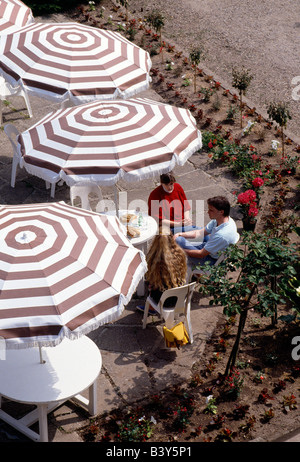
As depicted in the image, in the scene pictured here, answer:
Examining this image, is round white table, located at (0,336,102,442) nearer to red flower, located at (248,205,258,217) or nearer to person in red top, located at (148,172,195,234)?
person in red top, located at (148,172,195,234)

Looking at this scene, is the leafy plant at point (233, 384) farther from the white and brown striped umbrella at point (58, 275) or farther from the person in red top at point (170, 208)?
the person in red top at point (170, 208)

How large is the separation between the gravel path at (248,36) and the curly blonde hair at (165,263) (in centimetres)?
554

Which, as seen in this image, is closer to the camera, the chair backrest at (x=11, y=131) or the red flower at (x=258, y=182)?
the red flower at (x=258, y=182)

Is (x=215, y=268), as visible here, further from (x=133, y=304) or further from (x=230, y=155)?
(x=230, y=155)

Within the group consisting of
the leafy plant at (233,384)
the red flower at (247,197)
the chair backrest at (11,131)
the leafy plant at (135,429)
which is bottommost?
the leafy plant at (135,429)

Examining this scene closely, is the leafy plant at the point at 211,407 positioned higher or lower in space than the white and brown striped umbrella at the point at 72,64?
lower

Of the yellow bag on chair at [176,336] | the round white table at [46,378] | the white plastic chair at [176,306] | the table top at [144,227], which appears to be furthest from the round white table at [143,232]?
the round white table at [46,378]

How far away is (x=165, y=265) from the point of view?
7.19 metres

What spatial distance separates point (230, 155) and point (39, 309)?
6.33 metres

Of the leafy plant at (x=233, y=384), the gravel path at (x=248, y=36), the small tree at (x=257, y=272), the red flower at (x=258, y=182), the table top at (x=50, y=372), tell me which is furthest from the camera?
the gravel path at (x=248, y=36)

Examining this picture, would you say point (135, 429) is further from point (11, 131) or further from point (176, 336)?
point (11, 131)

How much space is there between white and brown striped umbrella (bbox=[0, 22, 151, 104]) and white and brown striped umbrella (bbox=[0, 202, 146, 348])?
Result: 11.2 ft

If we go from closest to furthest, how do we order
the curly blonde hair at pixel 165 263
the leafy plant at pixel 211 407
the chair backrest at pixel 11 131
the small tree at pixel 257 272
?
the small tree at pixel 257 272 → the leafy plant at pixel 211 407 → the curly blonde hair at pixel 165 263 → the chair backrest at pixel 11 131

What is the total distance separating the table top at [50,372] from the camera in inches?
234
